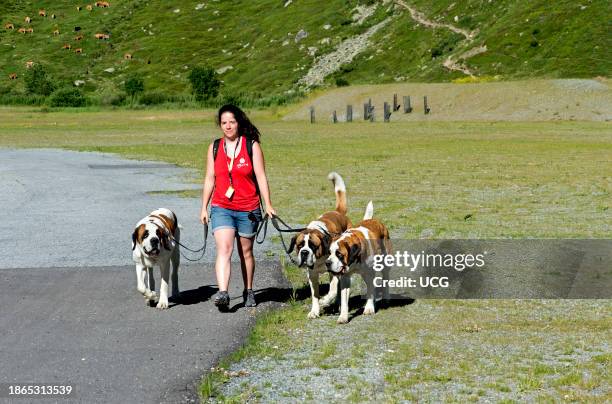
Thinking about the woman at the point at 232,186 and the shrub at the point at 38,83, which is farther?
the shrub at the point at 38,83

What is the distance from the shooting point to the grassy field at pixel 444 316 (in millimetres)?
7695

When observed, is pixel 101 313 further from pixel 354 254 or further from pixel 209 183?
pixel 354 254

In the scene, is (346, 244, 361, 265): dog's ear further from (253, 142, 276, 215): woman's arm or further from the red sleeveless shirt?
the red sleeveless shirt

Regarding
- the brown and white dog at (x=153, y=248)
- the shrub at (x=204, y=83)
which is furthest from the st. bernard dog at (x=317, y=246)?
the shrub at (x=204, y=83)

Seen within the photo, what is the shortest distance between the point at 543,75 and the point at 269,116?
33.1 metres

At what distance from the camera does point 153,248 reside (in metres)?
10.2

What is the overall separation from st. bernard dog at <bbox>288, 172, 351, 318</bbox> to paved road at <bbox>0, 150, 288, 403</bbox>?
81cm

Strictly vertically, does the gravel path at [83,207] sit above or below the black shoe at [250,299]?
below

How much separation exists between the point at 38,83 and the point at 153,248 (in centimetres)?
18225

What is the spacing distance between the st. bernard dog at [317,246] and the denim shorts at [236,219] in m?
0.80

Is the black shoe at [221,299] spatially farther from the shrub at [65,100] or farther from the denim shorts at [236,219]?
the shrub at [65,100]

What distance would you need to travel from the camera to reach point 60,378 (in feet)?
25.9

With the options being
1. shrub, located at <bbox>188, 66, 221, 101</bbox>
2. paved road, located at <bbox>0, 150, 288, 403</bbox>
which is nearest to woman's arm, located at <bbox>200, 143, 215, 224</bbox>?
paved road, located at <bbox>0, 150, 288, 403</bbox>

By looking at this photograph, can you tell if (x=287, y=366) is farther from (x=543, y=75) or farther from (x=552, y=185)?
(x=543, y=75)
